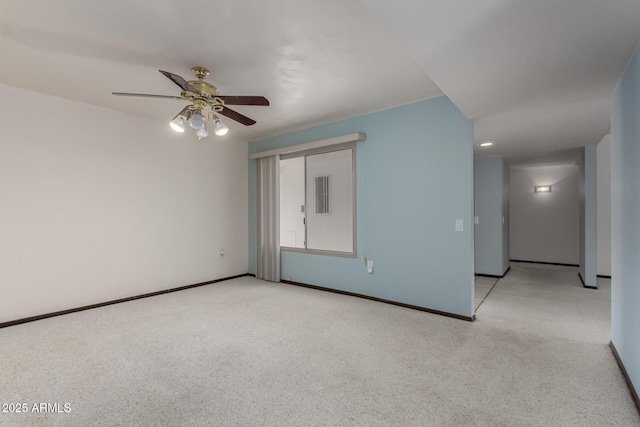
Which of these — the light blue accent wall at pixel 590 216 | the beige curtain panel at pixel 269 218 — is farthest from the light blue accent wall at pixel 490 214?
the beige curtain panel at pixel 269 218

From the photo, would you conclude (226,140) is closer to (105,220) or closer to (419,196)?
(105,220)

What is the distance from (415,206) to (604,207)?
4397 mm

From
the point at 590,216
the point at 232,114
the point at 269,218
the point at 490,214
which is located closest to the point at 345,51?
the point at 232,114

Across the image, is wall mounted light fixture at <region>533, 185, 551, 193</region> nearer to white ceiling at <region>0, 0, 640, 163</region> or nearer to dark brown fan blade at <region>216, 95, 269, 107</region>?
white ceiling at <region>0, 0, 640, 163</region>

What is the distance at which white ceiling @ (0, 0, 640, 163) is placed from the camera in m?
1.72

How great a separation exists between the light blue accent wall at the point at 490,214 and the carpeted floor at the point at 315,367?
1977 millimetres

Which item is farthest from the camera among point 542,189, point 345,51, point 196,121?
point 542,189

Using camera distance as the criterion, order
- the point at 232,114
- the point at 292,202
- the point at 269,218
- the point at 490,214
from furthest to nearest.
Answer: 1. the point at 490,214
2. the point at 292,202
3. the point at 269,218
4. the point at 232,114

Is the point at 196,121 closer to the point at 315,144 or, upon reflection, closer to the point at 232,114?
the point at 232,114

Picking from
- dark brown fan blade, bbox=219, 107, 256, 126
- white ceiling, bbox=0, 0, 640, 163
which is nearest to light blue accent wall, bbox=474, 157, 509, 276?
white ceiling, bbox=0, 0, 640, 163

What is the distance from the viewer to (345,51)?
2.53 metres

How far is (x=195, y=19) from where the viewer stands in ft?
6.98

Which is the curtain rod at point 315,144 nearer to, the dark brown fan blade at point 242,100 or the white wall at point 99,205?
the white wall at point 99,205

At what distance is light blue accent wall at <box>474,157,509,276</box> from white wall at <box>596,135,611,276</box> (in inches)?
60.7
